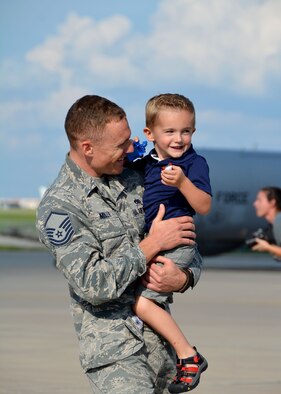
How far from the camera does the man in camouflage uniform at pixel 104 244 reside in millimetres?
5316

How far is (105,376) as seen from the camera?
17.7 feet

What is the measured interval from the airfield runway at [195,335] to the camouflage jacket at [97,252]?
18.7 feet

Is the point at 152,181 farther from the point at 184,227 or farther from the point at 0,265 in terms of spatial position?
the point at 0,265

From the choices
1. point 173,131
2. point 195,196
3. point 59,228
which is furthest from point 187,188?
point 59,228

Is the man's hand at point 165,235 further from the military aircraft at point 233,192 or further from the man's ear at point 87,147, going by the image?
the military aircraft at point 233,192

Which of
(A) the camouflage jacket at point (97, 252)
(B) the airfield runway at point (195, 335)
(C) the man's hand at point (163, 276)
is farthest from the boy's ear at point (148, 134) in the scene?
(B) the airfield runway at point (195, 335)

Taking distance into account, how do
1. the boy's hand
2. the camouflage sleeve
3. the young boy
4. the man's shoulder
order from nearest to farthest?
the camouflage sleeve, the boy's hand, the young boy, the man's shoulder

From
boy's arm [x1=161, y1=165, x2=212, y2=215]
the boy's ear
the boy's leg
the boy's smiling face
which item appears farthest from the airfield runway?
boy's arm [x1=161, y1=165, x2=212, y2=215]

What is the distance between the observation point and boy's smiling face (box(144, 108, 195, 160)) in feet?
18.4

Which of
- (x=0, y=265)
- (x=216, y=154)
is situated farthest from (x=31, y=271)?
(x=216, y=154)

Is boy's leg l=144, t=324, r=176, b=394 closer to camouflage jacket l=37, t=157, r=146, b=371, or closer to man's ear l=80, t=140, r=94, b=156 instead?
camouflage jacket l=37, t=157, r=146, b=371

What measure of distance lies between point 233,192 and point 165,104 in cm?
3120

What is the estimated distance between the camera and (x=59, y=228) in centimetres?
534

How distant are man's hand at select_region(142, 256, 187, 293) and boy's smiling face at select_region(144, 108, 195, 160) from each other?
506 mm
